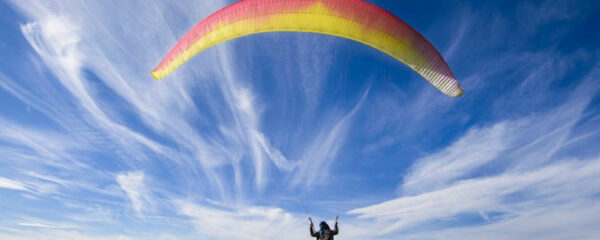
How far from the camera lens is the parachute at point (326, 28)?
1866 centimetres

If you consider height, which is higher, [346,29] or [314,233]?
[346,29]

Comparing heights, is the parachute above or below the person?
above

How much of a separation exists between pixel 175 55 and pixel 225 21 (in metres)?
3.30

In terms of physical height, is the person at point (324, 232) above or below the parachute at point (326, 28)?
below

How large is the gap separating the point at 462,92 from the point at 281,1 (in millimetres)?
10006

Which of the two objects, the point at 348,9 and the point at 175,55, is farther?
the point at 175,55

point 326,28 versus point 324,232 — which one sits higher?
point 326,28

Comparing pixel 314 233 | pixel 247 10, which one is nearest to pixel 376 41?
pixel 247 10

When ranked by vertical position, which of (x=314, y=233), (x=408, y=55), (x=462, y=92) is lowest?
(x=314, y=233)

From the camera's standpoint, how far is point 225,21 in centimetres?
1908

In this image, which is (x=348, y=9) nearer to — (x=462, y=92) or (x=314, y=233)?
(x=462, y=92)

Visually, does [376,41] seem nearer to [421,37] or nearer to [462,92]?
[421,37]

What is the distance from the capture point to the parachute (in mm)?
18656

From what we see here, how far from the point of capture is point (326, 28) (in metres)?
19.5
